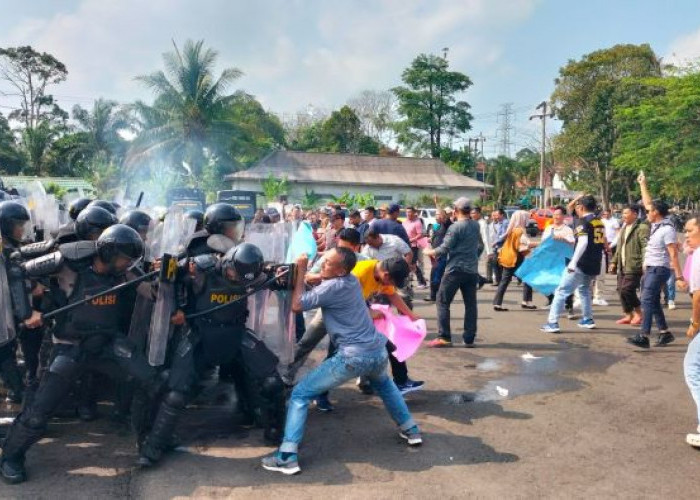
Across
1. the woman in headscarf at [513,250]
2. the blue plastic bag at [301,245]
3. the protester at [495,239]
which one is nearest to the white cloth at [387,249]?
the blue plastic bag at [301,245]

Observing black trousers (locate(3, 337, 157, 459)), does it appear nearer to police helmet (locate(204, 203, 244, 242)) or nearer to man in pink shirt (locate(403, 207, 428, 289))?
police helmet (locate(204, 203, 244, 242))

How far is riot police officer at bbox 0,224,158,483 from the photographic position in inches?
163

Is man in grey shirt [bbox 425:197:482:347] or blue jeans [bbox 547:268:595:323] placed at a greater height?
man in grey shirt [bbox 425:197:482:347]

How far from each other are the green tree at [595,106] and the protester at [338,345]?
36.5 meters

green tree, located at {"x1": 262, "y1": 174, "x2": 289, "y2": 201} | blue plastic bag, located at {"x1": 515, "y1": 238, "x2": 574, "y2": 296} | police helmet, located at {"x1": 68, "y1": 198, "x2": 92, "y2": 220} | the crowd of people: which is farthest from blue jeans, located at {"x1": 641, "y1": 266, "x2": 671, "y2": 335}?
green tree, located at {"x1": 262, "y1": 174, "x2": 289, "y2": 201}

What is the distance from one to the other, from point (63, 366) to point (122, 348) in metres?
0.38

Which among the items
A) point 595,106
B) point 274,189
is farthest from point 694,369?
point 595,106

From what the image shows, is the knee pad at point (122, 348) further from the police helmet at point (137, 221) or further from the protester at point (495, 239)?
the protester at point (495, 239)

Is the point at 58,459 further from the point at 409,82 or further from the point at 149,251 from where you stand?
the point at 409,82

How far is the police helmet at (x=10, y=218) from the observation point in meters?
5.30

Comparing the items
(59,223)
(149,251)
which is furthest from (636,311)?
(59,223)

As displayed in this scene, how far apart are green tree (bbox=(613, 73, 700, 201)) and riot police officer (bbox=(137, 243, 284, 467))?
20871mm

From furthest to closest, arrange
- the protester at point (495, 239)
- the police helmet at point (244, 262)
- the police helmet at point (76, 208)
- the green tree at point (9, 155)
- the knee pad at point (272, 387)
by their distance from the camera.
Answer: the green tree at point (9, 155) → the protester at point (495, 239) → the police helmet at point (76, 208) → the knee pad at point (272, 387) → the police helmet at point (244, 262)

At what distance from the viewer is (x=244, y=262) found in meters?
4.40
